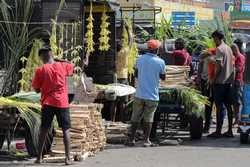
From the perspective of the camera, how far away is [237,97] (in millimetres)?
13898

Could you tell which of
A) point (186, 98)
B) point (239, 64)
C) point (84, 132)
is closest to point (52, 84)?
point (84, 132)

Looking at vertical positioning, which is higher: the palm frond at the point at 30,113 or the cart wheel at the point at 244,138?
the palm frond at the point at 30,113

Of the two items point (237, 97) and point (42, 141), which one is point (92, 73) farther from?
point (42, 141)

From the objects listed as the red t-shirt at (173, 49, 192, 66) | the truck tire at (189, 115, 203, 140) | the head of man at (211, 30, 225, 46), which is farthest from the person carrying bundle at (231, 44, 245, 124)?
the truck tire at (189, 115, 203, 140)

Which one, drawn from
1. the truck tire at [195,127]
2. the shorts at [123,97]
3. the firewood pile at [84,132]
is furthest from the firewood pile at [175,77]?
the firewood pile at [84,132]

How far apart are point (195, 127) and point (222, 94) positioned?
3.15ft

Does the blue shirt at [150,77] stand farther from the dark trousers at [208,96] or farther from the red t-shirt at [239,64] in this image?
the red t-shirt at [239,64]

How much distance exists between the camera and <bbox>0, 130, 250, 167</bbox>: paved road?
10.1 m

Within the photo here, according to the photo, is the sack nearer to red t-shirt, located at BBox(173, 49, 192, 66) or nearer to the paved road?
the paved road

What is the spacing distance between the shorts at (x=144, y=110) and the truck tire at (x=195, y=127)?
1152 millimetres

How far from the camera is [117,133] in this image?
12469 millimetres

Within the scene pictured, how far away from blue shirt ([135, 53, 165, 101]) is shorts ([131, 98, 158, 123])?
3.6 inches

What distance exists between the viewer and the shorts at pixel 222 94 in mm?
13234

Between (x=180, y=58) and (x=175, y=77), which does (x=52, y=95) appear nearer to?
(x=175, y=77)
